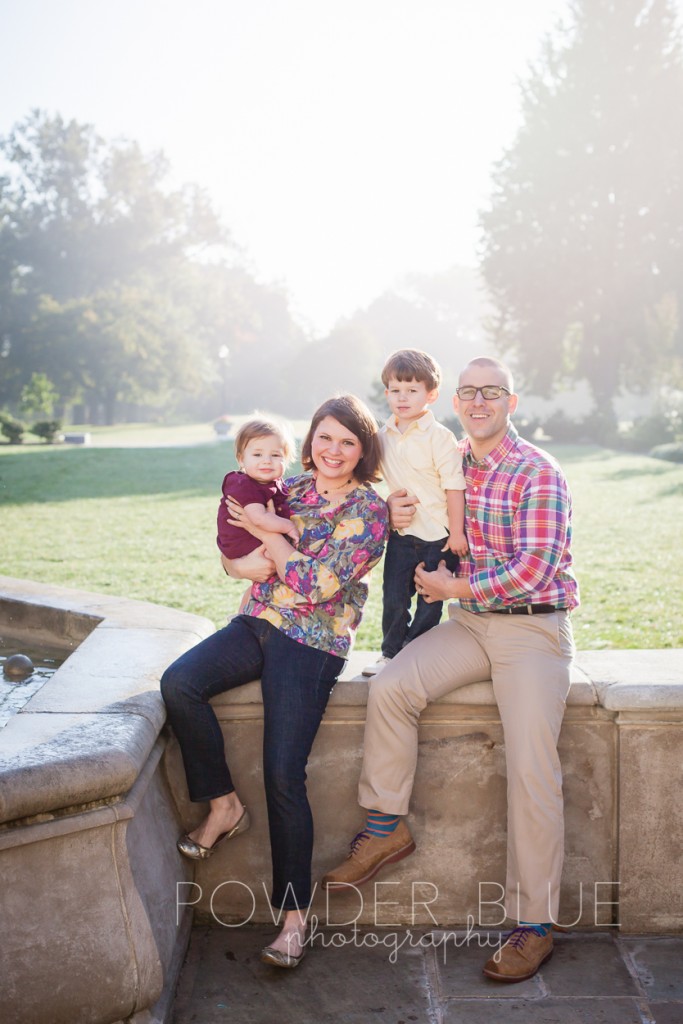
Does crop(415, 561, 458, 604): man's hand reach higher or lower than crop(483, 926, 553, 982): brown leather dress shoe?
higher

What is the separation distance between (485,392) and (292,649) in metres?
1.09

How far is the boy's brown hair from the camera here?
3787 millimetres

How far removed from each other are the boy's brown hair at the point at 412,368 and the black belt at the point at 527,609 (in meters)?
0.98

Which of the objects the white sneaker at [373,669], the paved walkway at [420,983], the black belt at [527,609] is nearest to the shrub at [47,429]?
the white sneaker at [373,669]

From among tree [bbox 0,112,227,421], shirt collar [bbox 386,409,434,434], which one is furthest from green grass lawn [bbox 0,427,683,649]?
tree [bbox 0,112,227,421]

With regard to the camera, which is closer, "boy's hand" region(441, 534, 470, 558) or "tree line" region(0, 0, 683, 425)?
"boy's hand" region(441, 534, 470, 558)

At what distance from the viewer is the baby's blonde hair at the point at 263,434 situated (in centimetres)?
358

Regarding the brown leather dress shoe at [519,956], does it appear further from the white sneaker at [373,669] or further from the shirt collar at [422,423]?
the shirt collar at [422,423]

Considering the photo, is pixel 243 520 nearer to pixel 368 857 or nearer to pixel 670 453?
pixel 368 857

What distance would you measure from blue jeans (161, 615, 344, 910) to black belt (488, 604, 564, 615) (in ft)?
1.93

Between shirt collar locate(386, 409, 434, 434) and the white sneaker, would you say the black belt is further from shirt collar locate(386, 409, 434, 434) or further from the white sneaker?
shirt collar locate(386, 409, 434, 434)

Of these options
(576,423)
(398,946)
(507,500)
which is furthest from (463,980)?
(576,423)

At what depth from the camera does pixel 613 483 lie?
18156mm

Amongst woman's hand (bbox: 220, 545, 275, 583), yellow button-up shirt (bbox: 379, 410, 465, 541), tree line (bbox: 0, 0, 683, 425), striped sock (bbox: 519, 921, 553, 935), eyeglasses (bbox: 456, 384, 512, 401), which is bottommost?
striped sock (bbox: 519, 921, 553, 935)
